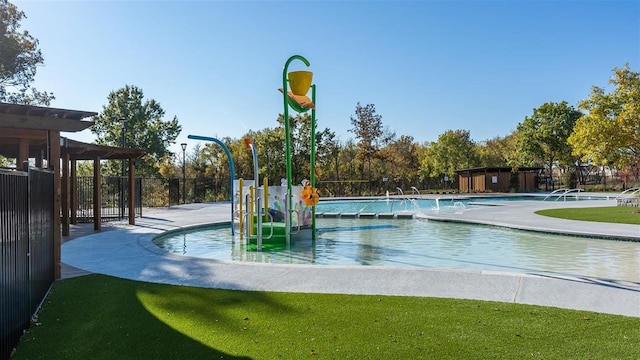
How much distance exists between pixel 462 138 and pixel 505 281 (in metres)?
41.6

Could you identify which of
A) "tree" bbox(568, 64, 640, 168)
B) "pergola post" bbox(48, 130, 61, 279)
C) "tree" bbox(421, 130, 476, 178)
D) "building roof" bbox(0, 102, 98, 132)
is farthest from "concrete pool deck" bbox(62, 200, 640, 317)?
"tree" bbox(421, 130, 476, 178)

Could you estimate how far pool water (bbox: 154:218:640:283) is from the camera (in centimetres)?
865

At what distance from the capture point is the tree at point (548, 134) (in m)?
43.4

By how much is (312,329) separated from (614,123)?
17.0m

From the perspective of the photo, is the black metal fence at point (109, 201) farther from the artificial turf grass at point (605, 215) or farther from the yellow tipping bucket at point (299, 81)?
the artificial turf grass at point (605, 215)

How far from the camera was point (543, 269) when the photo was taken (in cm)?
832

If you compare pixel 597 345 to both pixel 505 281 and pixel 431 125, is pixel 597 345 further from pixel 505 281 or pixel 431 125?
pixel 431 125

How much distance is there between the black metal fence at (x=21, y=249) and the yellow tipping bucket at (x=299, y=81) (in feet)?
22.0

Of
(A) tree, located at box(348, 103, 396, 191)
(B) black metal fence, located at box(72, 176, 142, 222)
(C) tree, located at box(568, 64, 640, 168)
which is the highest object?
(A) tree, located at box(348, 103, 396, 191)

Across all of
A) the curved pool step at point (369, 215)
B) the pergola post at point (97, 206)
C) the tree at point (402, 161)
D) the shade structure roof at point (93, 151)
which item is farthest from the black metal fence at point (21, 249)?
the tree at point (402, 161)

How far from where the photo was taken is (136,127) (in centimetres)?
3275

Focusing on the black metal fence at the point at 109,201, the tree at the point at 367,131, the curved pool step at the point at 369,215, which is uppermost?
the tree at the point at 367,131

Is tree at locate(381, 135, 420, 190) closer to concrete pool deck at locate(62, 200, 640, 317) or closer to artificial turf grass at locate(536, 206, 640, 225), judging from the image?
artificial turf grass at locate(536, 206, 640, 225)

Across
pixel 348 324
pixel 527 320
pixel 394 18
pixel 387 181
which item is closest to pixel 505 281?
pixel 527 320
